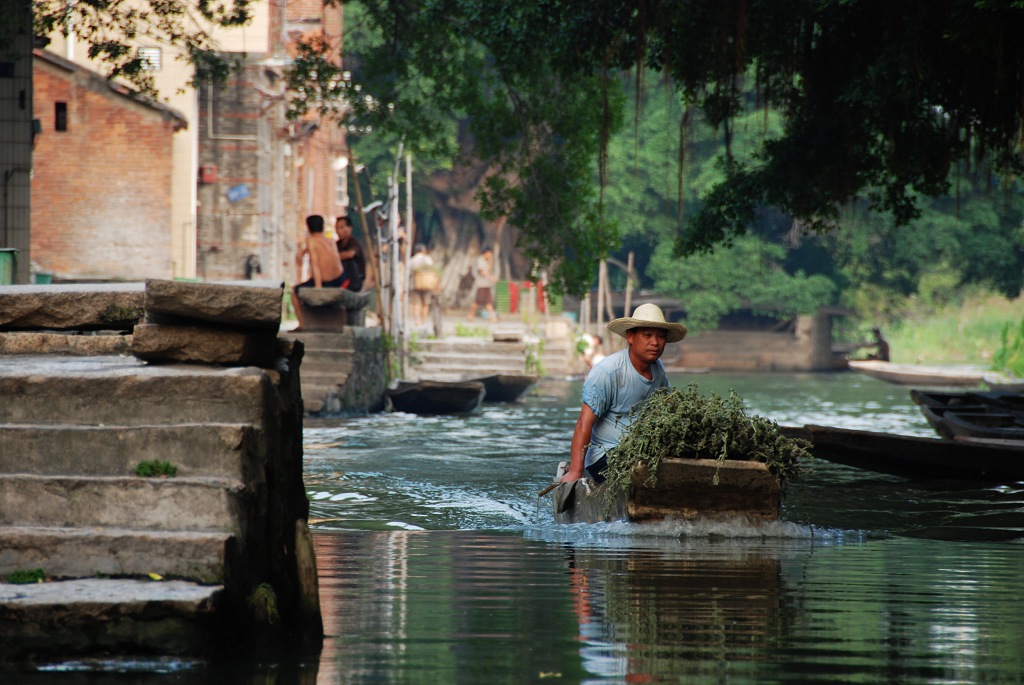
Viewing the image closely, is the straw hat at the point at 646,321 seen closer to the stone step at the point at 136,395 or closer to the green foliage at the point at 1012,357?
the stone step at the point at 136,395

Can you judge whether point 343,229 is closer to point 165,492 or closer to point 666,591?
point 666,591

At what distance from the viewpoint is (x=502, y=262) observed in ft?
149

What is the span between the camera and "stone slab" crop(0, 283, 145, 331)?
737 cm

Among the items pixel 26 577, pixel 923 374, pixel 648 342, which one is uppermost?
pixel 648 342

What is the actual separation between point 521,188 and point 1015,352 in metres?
14.4

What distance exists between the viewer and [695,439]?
A: 7727mm

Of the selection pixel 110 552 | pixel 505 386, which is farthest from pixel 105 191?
pixel 110 552

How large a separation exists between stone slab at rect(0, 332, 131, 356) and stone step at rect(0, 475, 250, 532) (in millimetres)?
2356

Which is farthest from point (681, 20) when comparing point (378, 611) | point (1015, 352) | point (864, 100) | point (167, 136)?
point (1015, 352)

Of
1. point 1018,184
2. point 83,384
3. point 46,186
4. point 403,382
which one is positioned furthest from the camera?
point 1018,184

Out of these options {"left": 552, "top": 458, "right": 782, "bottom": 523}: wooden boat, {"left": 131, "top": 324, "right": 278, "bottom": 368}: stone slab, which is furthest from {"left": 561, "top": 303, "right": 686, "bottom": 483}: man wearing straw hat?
{"left": 131, "top": 324, "right": 278, "bottom": 368}: stone slab

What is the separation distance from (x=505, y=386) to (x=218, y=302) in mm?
19735

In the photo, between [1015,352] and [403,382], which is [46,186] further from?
[1015,352]

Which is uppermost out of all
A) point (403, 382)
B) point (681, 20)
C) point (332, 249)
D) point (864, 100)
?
point (681, 20)
